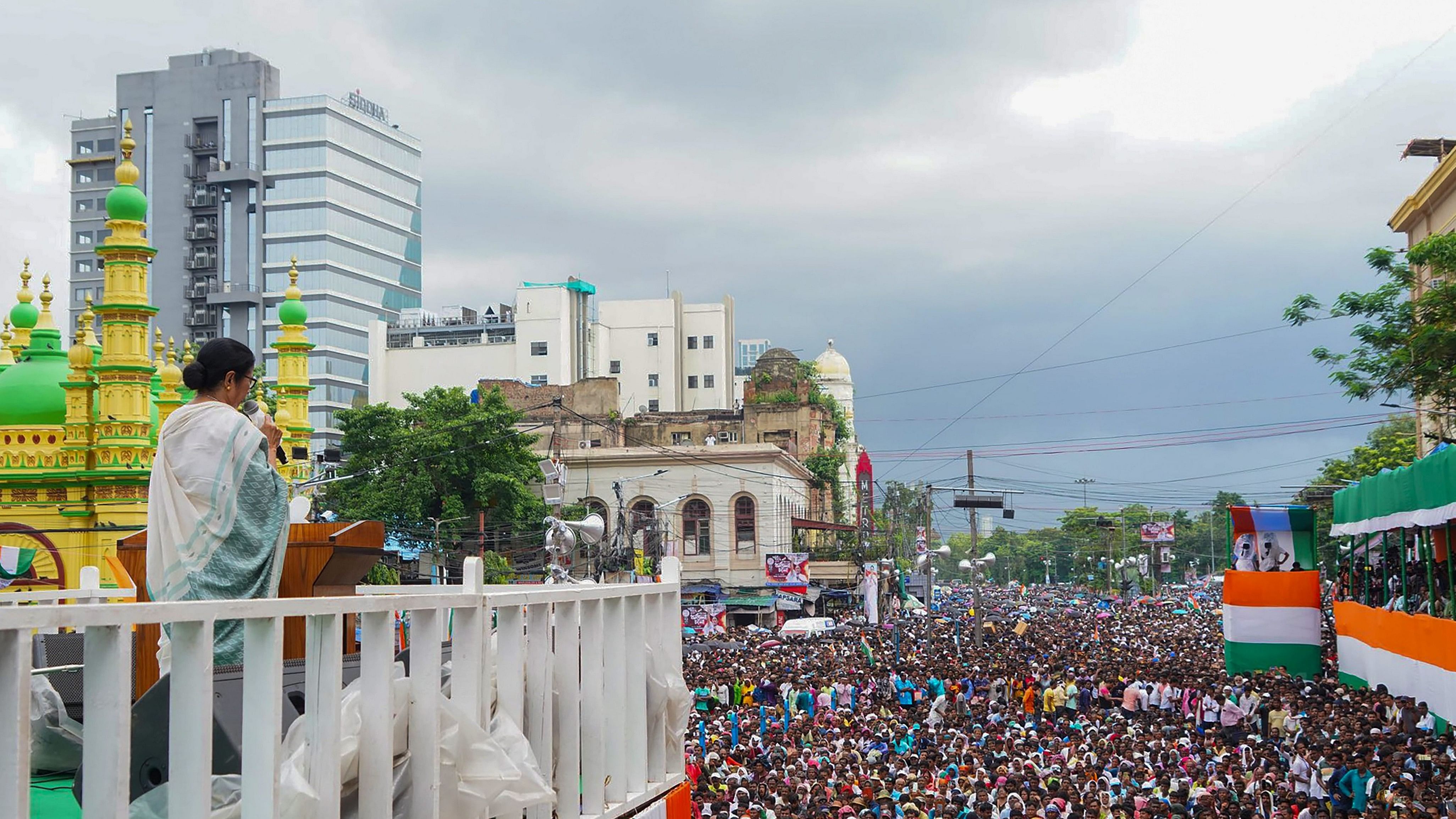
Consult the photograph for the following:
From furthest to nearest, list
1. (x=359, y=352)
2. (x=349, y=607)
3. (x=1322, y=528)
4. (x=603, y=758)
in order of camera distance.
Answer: (x=359, y=352) < (x=1322, y=528) < (x=603, y=758) < (x=349, y=607)

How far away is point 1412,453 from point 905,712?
3268cm

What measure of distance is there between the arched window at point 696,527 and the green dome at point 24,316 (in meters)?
31.9

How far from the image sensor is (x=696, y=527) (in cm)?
5966

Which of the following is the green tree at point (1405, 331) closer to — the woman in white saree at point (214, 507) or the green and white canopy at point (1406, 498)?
the green and white canopy at point (1406, 498)

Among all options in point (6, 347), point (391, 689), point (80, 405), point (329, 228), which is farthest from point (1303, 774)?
point (329, 228)

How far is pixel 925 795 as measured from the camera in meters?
14.1

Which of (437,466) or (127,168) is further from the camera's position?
(437,466)

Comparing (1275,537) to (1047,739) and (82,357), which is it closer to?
(1047,739)

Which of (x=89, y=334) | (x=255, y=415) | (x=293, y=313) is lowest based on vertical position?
(x=255, y=415)

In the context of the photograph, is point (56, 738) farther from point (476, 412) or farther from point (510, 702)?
point (476, 412)

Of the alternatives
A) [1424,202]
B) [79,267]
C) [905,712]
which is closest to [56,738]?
[905,712]

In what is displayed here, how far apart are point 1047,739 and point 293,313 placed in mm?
18887

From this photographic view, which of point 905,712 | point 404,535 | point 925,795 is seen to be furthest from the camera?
point 404,535

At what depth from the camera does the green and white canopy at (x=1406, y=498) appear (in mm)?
17984
